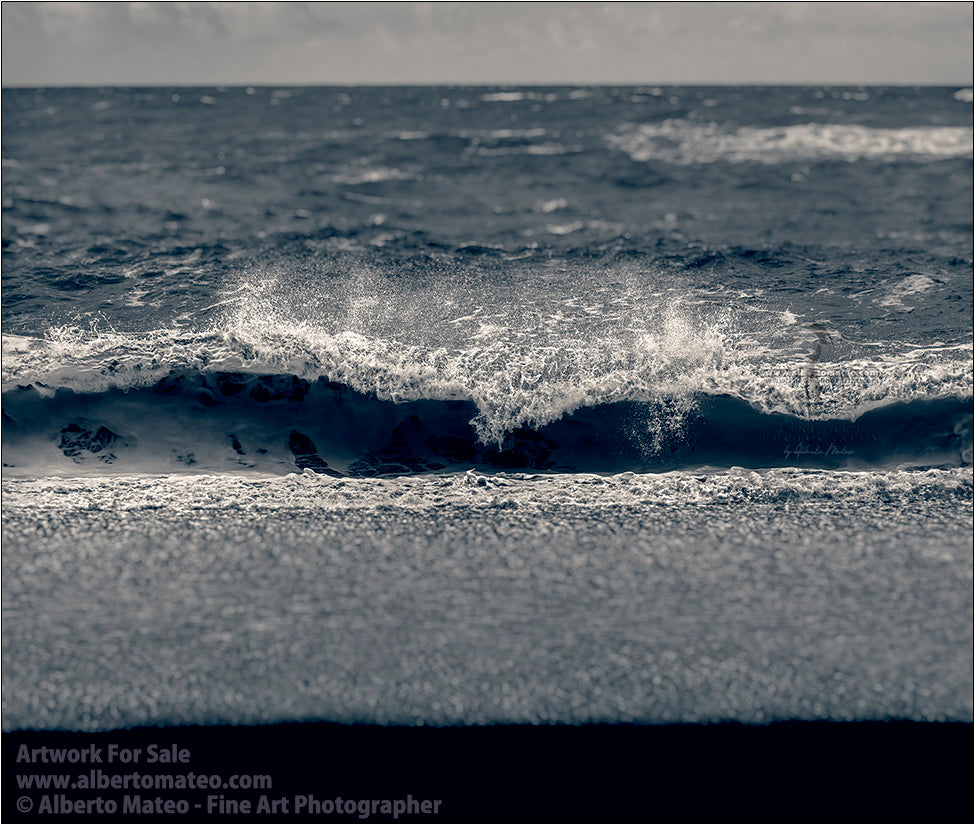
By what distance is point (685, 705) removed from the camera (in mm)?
2449

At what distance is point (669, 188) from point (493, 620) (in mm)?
10335

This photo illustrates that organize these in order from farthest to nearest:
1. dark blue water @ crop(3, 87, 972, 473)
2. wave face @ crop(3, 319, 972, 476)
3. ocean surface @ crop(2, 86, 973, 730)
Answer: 1. dark blue water @ crop(3, 87, 972, 473)
2. wave face @ crop(3, 319, 972, 476)
3. ocean surface @ crop(2, 86, 973, 730)

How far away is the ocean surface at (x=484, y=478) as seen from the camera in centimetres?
256

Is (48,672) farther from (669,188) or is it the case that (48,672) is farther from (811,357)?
(669,188)

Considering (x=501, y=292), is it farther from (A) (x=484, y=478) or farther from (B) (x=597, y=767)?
(B) (x=597, y=767)

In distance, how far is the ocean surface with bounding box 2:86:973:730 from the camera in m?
2.56

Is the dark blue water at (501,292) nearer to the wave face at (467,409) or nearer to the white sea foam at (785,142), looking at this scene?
the wave face at (467,409)

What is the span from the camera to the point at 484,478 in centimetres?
373

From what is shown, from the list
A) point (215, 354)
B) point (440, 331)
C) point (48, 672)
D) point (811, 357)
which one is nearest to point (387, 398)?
point (440, 331)

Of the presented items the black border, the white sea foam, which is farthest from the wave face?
the white sea foam

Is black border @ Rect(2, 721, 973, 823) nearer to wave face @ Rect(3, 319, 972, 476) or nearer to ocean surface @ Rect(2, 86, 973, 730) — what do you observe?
ocean surface @ Rect(2, 86, 973, 730)

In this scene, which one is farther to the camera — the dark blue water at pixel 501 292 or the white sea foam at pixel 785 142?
the white sea foam at pixel 785 142

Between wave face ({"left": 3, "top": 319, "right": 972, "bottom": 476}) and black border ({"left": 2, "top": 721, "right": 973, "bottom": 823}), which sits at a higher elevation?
wave face ({"left": 3, "top": 319, "right": 972, "bottom": 476})

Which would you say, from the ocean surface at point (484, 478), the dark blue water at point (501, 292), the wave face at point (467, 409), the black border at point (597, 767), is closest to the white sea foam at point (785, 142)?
the dark blue water at point (501, 292)
